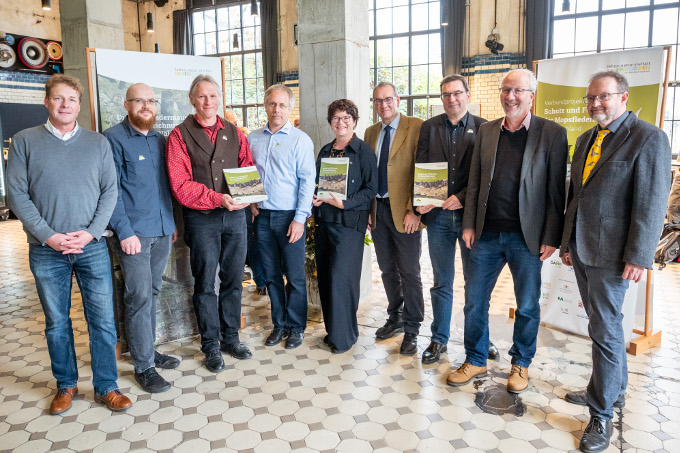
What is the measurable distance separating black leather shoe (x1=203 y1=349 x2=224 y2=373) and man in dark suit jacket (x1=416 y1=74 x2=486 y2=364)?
4.43ft

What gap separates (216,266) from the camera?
3.36 m

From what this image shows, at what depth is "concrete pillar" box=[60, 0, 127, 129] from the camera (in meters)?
6.00

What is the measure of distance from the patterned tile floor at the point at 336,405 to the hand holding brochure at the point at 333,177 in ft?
3.73

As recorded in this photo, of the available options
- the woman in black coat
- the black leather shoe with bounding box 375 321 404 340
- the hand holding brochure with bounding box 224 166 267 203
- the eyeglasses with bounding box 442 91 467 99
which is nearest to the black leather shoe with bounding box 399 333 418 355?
the black leather shoe with bounding box 375 321 404 340

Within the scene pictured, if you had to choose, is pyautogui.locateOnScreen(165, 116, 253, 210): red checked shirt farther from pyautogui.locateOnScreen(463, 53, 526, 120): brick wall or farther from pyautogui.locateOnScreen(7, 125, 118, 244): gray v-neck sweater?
pyautogui.locateOnScreen(463, 53, 526, 120): brick wall

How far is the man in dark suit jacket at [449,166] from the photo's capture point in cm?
309

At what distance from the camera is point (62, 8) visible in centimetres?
623

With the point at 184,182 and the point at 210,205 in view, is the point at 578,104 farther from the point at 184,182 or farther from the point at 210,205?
the point at 184,182

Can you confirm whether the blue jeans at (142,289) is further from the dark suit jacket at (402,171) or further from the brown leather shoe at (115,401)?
the dark suit jacket at (402,171)

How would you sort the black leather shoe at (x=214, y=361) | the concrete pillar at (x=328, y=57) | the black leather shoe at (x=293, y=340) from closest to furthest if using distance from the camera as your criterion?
the black leather shoe at (x=214, y=361) → the black leather shoe at (x=293, y=340) → the concrete pillar at (x=328, y=57)

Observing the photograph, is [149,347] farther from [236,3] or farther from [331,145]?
[236,3]

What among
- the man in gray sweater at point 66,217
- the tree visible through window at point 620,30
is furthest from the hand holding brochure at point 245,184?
the tree visible through window at point 620,30

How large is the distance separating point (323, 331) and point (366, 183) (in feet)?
4.30

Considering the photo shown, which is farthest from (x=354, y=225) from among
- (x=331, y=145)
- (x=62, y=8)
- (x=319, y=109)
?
(x=62, y=8)
